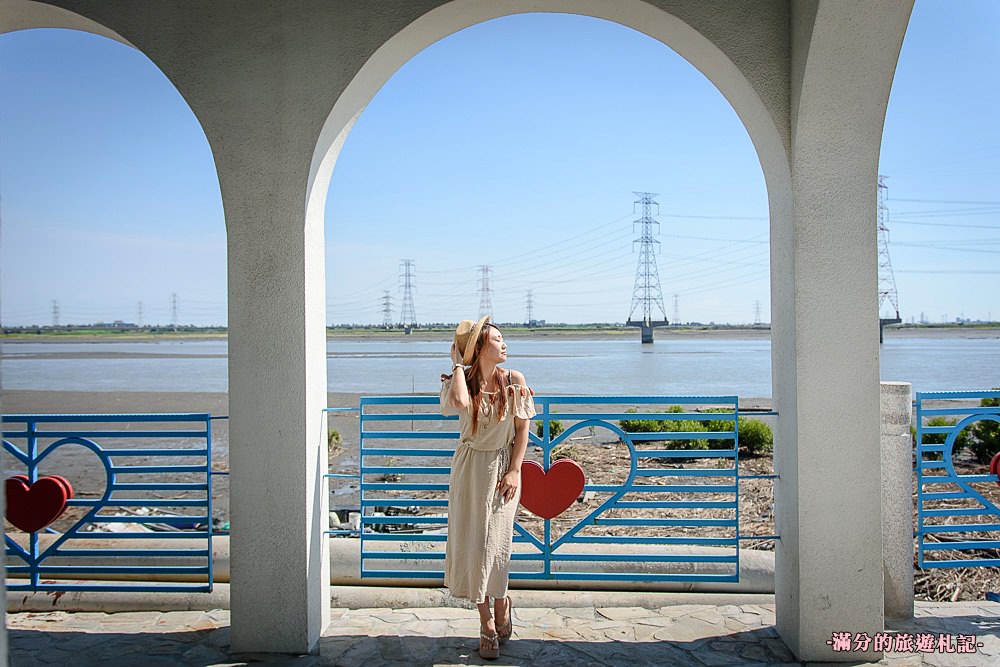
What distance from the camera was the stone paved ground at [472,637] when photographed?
4090mm

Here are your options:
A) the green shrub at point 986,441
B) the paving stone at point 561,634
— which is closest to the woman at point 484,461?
the paving stone at point 561,634

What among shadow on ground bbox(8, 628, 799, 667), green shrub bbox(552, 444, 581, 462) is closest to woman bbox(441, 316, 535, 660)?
shadow on ground bbox(8, 628, 799, 667)

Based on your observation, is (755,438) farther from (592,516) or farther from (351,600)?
(351,600)

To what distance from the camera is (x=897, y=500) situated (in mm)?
4648

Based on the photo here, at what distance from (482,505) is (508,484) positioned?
173mm

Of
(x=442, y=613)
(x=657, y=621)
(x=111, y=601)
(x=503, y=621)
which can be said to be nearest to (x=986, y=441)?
(x=657, y=621)

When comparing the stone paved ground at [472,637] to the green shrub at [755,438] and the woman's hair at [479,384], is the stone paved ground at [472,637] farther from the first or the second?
the green shrub at [755,438]

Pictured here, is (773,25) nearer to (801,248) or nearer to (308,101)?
(801,248)

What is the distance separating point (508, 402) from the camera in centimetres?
396

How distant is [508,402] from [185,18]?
2.69m

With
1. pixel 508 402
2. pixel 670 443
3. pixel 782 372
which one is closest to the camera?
pixel 508 402

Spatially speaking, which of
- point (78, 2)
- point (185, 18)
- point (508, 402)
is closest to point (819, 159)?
point (508, 402)

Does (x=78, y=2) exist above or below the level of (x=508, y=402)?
above

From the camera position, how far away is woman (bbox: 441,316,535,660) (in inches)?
155
